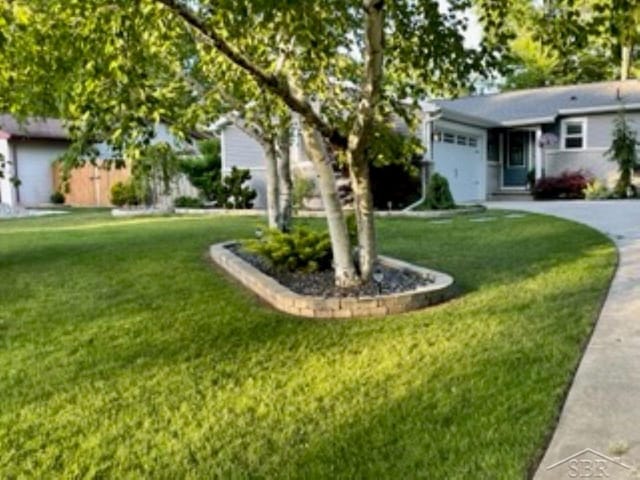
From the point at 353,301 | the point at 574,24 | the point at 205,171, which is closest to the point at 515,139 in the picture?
the point at 205,171

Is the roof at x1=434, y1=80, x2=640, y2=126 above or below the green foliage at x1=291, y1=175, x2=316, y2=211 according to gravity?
above

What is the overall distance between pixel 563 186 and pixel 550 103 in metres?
4.11

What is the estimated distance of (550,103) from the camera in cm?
2344

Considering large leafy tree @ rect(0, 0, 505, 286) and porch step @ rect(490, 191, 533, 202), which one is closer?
large leafy tree @ rect(0, 0, 505, 286)

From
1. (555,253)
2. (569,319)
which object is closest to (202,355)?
(569,319)

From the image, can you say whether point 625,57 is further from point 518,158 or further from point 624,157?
point 518,158

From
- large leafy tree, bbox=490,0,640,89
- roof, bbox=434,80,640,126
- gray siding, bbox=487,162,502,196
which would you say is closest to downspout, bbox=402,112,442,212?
roof, bbox=434,80,640,126

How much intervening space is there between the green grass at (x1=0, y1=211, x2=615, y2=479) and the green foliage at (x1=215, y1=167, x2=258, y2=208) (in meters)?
11.2

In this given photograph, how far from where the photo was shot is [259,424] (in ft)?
11.4

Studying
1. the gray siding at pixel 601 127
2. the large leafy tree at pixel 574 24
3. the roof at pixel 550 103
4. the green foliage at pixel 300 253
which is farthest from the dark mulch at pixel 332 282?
the gray siding at pixel 601 127

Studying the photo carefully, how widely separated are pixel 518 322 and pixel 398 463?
102 inches

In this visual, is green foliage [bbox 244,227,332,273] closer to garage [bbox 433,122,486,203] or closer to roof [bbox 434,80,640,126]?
garage [bbox 433,122,486,203]

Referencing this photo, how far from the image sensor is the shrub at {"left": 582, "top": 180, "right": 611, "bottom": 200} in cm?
1962

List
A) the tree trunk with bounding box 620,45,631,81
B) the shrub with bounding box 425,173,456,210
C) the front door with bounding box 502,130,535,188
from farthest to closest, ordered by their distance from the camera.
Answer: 1. the front door with bounding box 502,130,535,188
2. the shrub with bounding box 425,173,456,210
3. the tree trunk with bounding box 620,45,631,81
